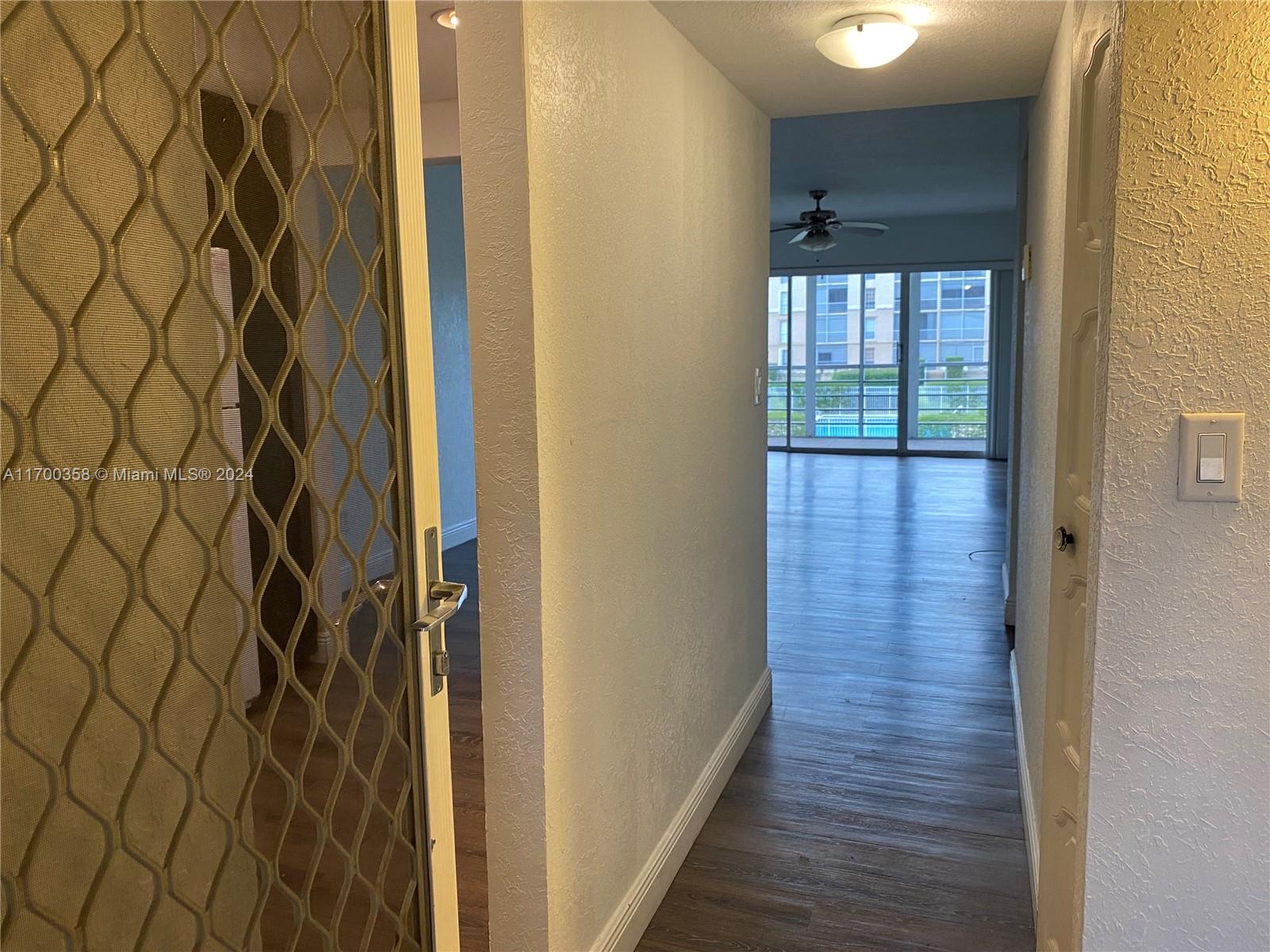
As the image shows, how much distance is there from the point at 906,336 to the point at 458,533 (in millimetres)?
6248

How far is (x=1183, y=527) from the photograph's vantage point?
1282 millimetres

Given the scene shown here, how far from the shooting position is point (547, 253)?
5.36 ft

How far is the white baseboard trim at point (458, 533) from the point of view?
647 cm

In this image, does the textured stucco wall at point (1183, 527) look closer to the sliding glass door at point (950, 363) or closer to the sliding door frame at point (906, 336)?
the sliding door frame at point (906, 336)

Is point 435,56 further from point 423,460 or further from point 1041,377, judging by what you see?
point 423,460

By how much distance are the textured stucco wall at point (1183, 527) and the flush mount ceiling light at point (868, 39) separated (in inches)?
43.7

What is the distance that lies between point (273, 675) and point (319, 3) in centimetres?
78

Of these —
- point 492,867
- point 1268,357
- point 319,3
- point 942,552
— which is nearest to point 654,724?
point 492,867

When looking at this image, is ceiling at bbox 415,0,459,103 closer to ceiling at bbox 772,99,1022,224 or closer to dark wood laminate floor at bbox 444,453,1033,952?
ceiling at bbox 772,99,1022,224

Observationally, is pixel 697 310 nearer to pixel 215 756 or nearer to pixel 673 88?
pixel 673 88

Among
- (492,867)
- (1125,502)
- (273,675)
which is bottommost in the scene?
(492,867)

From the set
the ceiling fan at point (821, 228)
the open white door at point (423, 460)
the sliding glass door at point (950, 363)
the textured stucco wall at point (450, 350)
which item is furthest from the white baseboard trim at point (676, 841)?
the sliding glass door at point (950, 363)

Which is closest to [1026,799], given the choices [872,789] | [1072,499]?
[872,789]

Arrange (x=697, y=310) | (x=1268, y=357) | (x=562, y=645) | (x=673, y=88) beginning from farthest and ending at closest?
(x=697, y=310) → (x=673, y=88) → (x=562, y=645) → (x=1268, y=357)
